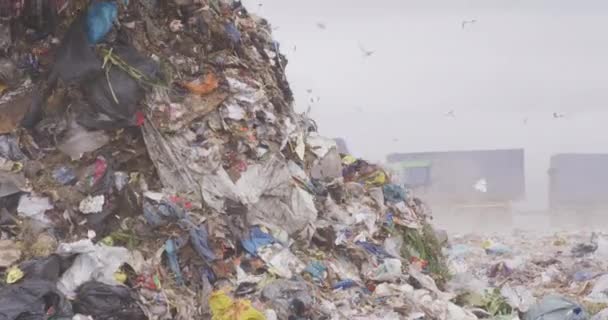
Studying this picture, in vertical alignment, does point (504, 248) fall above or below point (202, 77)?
below

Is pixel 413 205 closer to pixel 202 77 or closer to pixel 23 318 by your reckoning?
pixel 202 77

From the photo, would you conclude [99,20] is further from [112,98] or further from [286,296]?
[286,296]

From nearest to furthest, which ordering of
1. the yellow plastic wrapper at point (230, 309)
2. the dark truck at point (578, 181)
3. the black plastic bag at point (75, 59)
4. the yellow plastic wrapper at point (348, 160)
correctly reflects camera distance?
1. the yellow plastic wrapper at point (230, 309)
2. the black plastic bag at point (75, 59)
3. the yellow plastic wrapper at point (348, 160)
4. the dark truck at point (578, 181)

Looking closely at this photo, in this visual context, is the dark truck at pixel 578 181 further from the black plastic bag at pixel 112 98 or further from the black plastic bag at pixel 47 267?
the black plastic bag at pixel 47 267

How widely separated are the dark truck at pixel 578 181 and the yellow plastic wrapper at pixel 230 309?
15493 mm


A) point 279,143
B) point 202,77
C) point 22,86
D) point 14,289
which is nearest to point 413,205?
point 279,143

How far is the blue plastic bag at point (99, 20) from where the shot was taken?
5.02 meters

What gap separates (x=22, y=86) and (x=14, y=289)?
1569mm

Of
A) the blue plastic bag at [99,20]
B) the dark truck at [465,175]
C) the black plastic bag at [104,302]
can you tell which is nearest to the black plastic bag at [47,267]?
the black plastic bag at [104,302]

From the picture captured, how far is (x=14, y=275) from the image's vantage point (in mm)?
4023

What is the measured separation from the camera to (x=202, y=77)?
548cm

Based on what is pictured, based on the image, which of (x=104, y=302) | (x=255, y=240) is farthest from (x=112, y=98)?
(x=104, y=302)

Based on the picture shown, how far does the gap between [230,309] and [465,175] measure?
15887 millimetres

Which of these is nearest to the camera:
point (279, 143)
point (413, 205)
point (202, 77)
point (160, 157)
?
point (160, 157)
